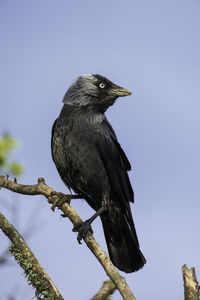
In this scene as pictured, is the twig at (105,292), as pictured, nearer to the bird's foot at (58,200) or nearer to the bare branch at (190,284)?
the bird's foot at (58,200)

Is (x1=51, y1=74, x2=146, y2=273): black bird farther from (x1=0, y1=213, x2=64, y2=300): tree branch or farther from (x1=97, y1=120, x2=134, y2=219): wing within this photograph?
(x1=0, y1=213, x2=64, y2=300): tree branch

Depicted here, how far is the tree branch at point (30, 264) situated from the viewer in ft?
12.6

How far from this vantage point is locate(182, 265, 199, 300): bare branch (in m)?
3.54

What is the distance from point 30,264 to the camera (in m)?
3.96

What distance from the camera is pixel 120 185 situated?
17.6ft

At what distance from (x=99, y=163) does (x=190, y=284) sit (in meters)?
2.02

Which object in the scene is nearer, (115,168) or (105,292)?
(105,292)

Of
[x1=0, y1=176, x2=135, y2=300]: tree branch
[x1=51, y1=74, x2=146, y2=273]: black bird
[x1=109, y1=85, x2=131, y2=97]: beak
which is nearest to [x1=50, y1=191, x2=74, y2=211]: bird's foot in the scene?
[x1=0, y1=176, x2=135, y2=300]: tree branch

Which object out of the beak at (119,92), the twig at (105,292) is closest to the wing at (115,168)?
the beak at (119,92)

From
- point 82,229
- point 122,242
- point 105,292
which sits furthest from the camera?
point 122,242

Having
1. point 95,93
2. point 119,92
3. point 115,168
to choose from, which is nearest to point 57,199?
point 115,168

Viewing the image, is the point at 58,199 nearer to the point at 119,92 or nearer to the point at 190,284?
the point at 119,92

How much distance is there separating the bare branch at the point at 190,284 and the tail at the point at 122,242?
72.3 inches

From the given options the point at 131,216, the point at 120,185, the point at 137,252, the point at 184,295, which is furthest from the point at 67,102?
the point at 184,295
